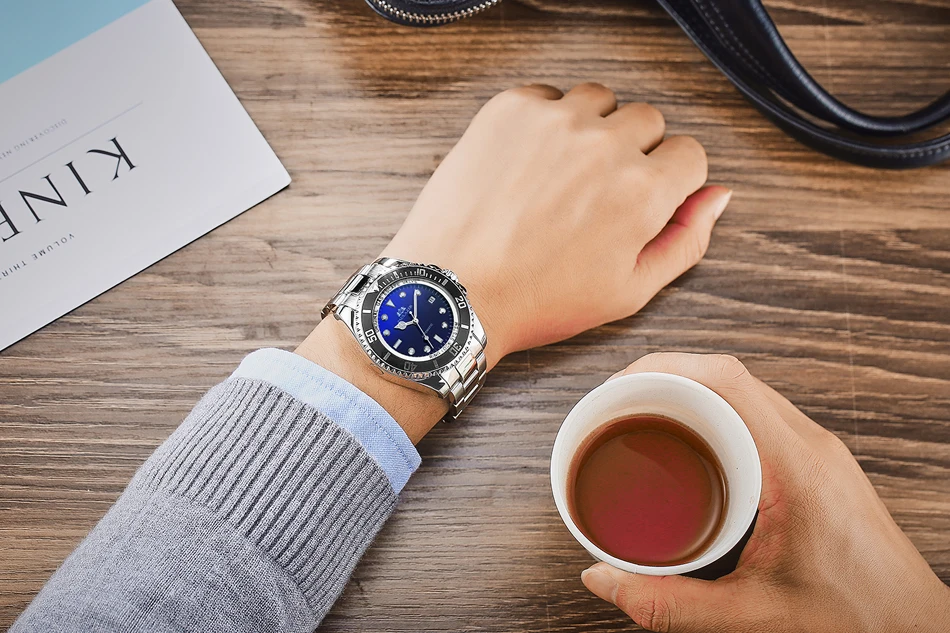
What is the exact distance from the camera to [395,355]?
2.21 ft

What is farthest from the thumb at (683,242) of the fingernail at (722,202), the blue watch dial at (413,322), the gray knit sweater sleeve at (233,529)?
the gray knit sweater sleeve at (233,529)

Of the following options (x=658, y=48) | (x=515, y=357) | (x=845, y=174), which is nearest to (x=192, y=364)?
(x=515, y=357)

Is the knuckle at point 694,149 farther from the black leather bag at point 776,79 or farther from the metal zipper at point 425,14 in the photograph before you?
the metal zipper at point 425,14

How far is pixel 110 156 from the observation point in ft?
2.52

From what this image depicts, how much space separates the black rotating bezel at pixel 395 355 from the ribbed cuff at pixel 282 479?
0.08m

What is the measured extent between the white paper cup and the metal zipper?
45cm

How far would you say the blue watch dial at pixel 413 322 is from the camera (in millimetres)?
678

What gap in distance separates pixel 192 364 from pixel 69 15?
0.41 m

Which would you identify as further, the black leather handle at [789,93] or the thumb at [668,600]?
the black leather handle at [789,93]

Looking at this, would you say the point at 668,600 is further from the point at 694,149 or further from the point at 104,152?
the point at 104,152

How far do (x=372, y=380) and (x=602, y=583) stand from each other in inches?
11.5

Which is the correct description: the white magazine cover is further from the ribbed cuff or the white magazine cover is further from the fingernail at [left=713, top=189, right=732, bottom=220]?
the fingernail at [left=713, top=189, right=732, bottom=220]

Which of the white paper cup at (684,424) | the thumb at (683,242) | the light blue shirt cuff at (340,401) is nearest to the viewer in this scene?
the white paper cup at (684,424)

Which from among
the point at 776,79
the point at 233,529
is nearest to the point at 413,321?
the point at 233,529
